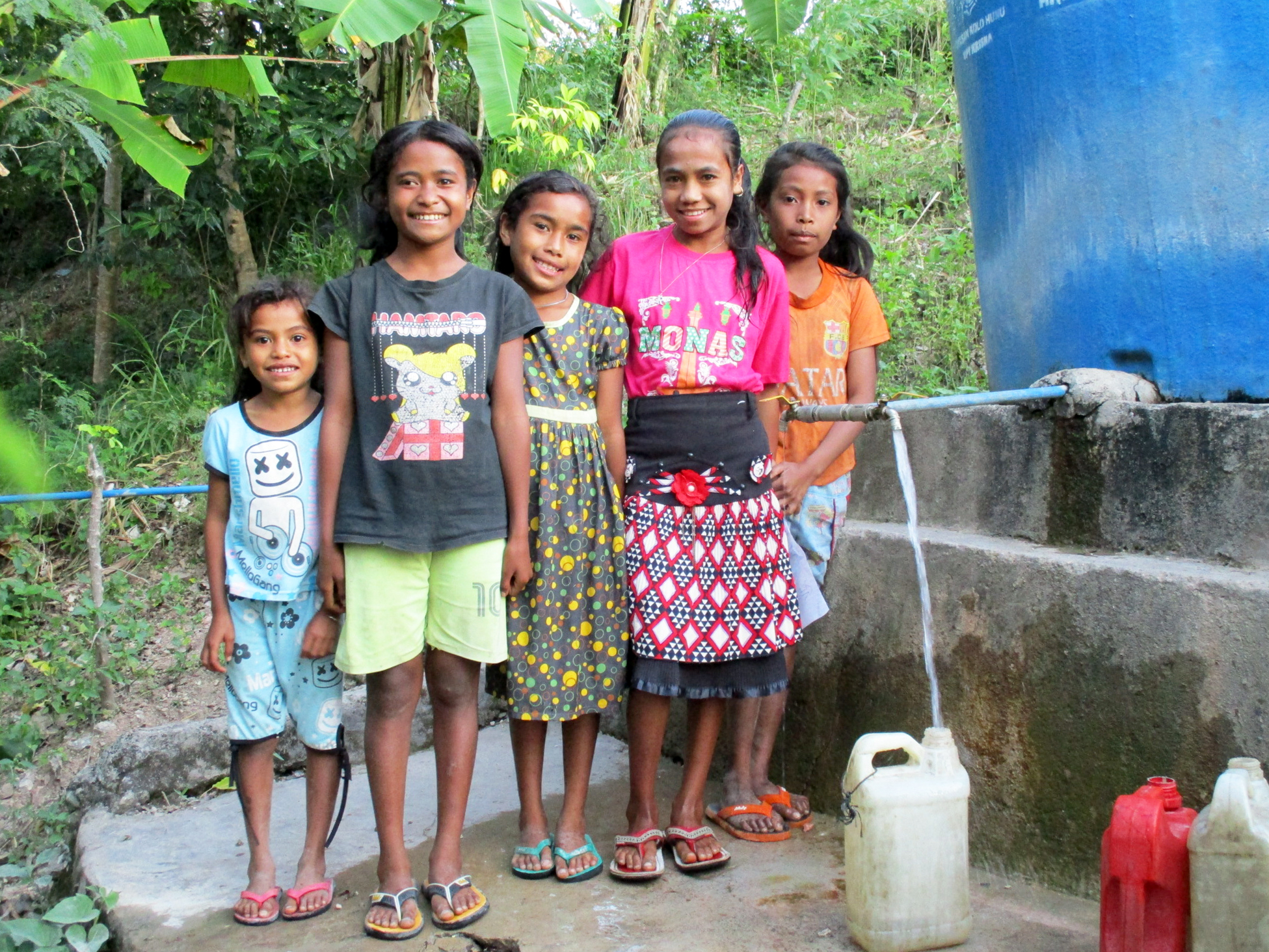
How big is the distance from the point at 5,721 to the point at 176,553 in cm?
113

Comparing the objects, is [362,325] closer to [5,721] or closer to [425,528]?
[425,528]

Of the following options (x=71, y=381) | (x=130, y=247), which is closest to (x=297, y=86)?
(x=130, y=247)

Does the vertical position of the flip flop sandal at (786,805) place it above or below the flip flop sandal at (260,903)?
above

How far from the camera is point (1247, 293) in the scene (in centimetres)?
223

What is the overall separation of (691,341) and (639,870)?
116cm

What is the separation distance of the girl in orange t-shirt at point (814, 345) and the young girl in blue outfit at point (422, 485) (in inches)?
29.6

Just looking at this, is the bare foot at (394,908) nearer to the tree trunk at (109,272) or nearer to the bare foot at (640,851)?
the bare foot at (640,851)

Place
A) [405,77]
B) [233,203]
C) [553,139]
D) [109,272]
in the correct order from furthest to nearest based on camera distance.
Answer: [553,139]
[109,272]
[233,203]
[405,77]

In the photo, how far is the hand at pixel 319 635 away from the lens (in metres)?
2.32

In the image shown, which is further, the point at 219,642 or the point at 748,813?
the point at 748,813

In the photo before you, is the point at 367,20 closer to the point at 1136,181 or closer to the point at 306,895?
the point at 1136,181

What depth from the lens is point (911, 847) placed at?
2023mm

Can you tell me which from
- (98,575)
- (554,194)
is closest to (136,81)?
(98,575)

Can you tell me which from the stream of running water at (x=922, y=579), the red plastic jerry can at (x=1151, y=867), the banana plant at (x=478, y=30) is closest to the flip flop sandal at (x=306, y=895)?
the stream of running water at (x=922, y=579)
